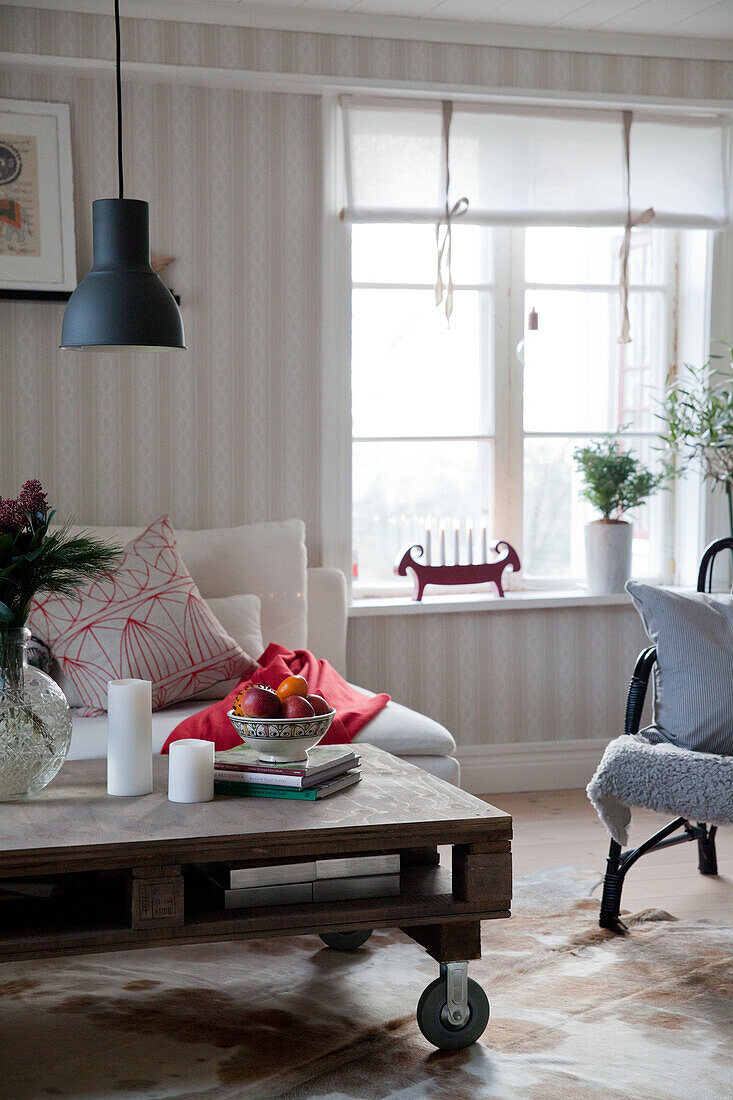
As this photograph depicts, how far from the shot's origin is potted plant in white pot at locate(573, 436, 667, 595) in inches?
164

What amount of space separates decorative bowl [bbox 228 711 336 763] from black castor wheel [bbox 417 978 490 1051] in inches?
19.3

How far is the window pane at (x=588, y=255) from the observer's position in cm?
433

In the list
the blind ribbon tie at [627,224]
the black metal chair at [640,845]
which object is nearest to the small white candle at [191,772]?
the black metal chair at [640,845]

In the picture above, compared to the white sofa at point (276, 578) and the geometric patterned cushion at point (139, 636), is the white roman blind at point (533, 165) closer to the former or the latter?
the white sofa at point (276, 578)

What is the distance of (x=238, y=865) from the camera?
82.1 inches

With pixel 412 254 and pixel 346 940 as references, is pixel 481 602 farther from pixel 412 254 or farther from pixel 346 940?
pixel 346 940

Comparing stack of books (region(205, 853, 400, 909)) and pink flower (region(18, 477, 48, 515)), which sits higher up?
pink flower (region(18, 477, 48, 515))

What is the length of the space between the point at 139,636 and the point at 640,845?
1.43m

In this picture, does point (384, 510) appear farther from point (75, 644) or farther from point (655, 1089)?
point (655, 1089)

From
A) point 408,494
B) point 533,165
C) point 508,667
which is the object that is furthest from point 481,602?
point 533,165

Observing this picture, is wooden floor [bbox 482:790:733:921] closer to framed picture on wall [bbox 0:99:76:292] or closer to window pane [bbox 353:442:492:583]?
window pane [bbox 353:442:492:583]

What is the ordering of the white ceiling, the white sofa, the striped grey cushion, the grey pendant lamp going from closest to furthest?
the grey pendant lamp < the striped grey cushion < the white sofa < the white ceiling

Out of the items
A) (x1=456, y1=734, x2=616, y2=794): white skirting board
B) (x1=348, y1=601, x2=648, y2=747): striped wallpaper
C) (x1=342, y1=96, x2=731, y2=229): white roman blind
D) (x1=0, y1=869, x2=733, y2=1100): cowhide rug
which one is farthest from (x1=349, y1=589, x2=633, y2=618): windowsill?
(x1=0, y1=869, x2=733, y2=1100): cowhide rug

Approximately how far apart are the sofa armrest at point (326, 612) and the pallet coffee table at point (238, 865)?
→ 5.09 feet
